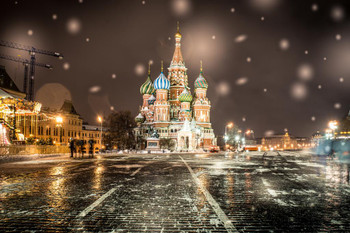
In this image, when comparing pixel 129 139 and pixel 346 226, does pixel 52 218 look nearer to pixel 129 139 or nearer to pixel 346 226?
pixel 346 226

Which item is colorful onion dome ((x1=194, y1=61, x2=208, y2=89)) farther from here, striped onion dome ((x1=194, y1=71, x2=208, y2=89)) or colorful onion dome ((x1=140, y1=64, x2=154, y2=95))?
colorful onion dome ((x1=140, y1=64, x2=154, y2=95))

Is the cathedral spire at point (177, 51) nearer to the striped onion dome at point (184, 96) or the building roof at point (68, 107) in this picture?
the striped onion dome at point (184, 96)

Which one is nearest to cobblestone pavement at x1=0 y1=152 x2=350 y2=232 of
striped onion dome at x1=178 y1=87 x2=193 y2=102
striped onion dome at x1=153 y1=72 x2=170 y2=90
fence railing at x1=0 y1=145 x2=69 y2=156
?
fence railing at x1=0 y1=145 x2=69 y2=156

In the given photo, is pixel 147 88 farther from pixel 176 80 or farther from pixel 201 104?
pixel 201 104

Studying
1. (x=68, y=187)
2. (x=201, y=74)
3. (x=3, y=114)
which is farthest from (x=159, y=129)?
(x=68, y=187)

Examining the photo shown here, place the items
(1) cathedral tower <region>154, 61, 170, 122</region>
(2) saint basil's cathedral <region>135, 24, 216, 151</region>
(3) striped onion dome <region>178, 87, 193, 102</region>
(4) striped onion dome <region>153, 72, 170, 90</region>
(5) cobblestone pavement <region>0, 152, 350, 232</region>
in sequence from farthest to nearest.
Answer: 1. (4) striped onion dome <region>153, 72, 170, 90</region>
2. (3) striped onion dome <region>178, 87, 193, 102</region>
3. (1) cathedral tower <region>154, 61, 170, 122</region>
4. (2) saint basil's cathedral <region>135, 24, 216, 151</region>
5. (5) cobblestone pavement <region>0, 152, 350, 232</region>

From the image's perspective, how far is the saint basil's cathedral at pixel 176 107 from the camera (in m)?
72.9

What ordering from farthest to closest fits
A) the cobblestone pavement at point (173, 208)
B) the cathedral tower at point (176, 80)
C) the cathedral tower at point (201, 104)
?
1. the cathedral tower at point (176, 80)
2. the cathedral tower at point (201, 104)
3. the cobblestone pavement at point (173, 208)

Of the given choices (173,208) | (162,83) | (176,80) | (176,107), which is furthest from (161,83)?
(173,208)

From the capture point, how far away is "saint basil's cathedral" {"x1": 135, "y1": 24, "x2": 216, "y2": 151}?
7288cm

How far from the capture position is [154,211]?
18.5 feet

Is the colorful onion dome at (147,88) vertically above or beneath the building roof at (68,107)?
above

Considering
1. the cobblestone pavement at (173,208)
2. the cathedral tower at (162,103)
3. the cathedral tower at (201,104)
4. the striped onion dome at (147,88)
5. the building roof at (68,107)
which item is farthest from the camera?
the building roof at (68,107)

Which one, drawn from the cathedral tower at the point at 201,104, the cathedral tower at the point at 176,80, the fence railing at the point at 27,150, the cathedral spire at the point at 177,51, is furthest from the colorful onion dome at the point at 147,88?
the fence railing at the point at 27,150
